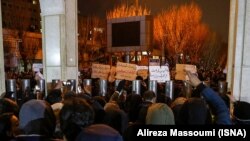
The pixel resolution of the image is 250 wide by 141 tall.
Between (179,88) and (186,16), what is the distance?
30170mm

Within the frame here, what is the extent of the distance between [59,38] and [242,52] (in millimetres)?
5499

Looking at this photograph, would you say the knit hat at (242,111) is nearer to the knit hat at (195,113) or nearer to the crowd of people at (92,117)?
the crowd of people at (92,117)

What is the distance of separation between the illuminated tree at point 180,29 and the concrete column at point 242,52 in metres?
30.5

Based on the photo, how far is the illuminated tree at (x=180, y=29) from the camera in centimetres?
3844

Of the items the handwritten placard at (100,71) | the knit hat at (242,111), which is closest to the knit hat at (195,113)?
the knit hat at (242,111)

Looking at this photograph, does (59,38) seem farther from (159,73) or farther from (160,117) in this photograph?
(160,117)

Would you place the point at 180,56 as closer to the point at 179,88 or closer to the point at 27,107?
the point at 179,88

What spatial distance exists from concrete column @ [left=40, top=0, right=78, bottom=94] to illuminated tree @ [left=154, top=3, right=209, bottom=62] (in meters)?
29.8

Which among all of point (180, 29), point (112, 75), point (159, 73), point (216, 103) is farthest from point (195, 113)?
point (180, 29)

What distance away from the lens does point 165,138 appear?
2584 millimetres

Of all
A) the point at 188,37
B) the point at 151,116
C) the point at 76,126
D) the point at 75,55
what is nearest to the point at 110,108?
the point at 151,116

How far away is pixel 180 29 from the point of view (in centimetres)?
3838

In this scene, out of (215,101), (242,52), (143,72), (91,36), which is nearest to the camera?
(215,101)

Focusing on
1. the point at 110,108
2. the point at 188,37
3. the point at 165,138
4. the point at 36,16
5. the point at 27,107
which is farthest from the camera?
the point at 36,16
